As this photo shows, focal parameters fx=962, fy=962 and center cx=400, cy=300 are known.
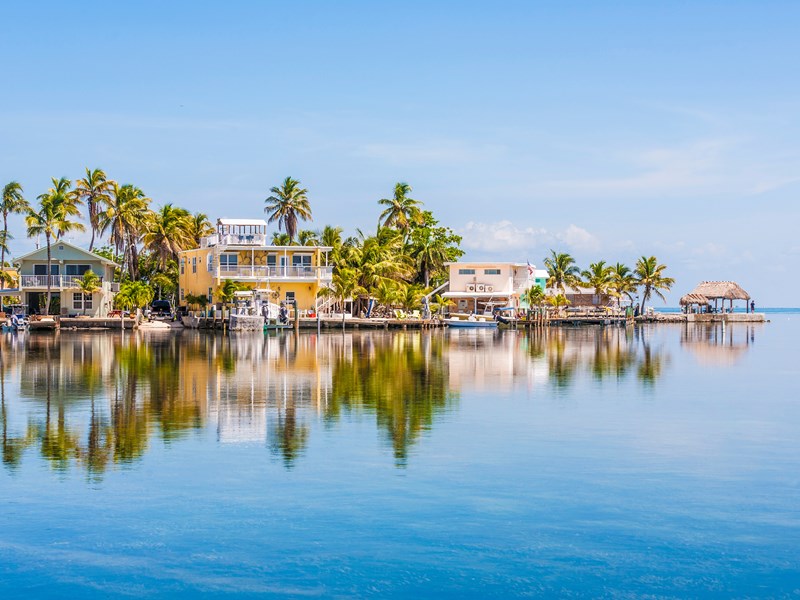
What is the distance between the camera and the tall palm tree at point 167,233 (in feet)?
288

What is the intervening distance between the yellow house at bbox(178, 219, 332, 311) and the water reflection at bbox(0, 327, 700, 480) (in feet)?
65.3

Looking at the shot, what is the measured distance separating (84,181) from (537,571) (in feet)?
267

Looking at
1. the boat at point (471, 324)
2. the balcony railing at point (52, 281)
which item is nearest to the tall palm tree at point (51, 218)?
the balcony railing at point (52, 281)

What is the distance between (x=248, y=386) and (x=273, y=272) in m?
49.6

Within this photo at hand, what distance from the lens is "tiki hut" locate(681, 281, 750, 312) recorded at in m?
123

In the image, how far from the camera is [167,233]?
289 ft

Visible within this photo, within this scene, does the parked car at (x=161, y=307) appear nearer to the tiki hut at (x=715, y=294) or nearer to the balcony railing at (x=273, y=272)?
the balcony railing at (x=273, y=272)

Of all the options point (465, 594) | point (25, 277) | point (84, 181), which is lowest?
point (465, 594)

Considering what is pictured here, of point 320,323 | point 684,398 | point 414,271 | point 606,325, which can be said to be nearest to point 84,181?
point 320,323

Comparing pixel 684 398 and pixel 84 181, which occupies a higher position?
pixel 84 181

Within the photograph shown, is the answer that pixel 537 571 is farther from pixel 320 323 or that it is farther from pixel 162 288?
pixel 162 288

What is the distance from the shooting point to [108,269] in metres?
85.5

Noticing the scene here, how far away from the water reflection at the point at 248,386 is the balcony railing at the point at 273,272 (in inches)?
776

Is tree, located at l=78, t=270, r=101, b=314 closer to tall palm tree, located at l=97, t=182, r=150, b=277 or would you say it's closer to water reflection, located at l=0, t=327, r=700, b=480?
tall palm tree, located at l=97, t=182, r=150, b=277
